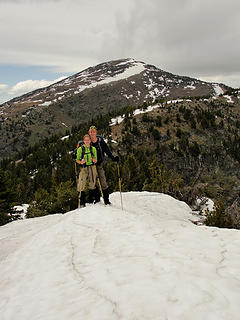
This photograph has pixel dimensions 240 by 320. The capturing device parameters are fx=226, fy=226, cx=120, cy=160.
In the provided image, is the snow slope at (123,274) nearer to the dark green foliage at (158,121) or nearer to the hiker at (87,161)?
the hiker at (87,161)

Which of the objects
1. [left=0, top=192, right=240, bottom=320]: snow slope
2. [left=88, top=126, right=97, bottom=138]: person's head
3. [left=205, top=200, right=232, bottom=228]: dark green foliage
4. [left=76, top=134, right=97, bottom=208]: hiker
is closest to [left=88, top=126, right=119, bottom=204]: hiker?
[left=88, top=126, right=97, bottom=138]: person's head

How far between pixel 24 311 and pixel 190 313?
237 cm

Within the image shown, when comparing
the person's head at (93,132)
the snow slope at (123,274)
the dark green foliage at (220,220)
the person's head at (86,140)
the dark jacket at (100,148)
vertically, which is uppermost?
the person's head at (93,132)

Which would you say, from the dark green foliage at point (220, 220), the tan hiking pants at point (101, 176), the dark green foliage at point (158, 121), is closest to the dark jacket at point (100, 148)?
the tan hiking pants at point (101, 176)

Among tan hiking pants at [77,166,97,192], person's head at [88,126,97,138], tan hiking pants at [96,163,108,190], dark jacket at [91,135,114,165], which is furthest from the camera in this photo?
tan hiking pants at [96,163,108,190]

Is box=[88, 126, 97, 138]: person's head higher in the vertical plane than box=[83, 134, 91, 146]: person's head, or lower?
higher

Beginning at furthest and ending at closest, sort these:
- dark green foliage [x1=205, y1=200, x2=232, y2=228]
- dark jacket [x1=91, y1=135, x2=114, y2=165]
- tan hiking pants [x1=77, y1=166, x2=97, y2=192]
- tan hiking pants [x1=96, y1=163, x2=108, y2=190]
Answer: dark green foliage [x1=205, y1=200, x2=232, y2=228] < tan hiking pants [x1=96, y1=163, x2=108, y2=190] < dark jacket [x1=91, y1=135, x2=114, y2=165] < tan hiking pants [x1=77, y1=166, x2=97, y2=192]

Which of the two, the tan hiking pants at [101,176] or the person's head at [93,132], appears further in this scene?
the tan hiking pants at [101,176]

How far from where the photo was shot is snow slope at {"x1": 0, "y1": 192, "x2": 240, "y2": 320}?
2908 millimetres

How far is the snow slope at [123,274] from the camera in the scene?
291cm

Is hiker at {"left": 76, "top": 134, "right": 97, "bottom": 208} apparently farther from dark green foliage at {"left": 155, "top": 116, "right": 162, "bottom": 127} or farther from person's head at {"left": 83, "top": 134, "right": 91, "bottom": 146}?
dark green foliage at {"left": 155, "top": 116, "right": 162, "bottom": 127}

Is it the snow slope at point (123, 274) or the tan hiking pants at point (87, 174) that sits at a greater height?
the tan hiking pants at point (87, 174)

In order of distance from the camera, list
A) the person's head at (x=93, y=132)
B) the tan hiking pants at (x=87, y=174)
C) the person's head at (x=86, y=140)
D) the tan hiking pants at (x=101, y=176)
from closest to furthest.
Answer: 1. the person's head at (x=86, y=140)
2. the person's head at (x=93, y=132)
3. the tan hiking pants at (x=87, y=174)
4. the tan hiking pants at (x=101, y=176)

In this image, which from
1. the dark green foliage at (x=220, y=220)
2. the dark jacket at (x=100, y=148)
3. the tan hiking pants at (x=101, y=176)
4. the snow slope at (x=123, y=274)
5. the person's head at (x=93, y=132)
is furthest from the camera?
the dark green foliage at (x=220, y=220)
